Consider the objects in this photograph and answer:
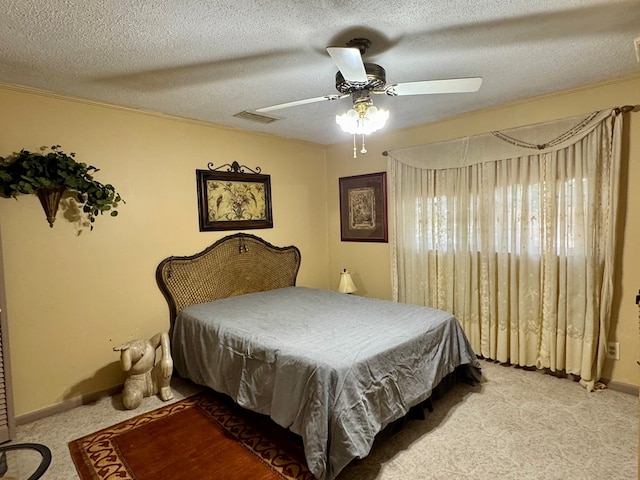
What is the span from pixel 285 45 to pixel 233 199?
6.66ft

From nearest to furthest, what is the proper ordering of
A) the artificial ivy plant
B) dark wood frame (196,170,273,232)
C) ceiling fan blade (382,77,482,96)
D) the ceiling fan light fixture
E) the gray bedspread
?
the gray bedspread, ceiling fan blade (382,77,482,96), the ceiling fan light fixture, the artificial ivy plant, dark wood frame (196,170,273,232)

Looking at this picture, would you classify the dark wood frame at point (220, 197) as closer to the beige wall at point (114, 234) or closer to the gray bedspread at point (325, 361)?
the beige wall at point (114, 234)

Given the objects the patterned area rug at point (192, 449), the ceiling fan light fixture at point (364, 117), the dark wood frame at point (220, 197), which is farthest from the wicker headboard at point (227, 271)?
the ceiling fan light fixture at point (364, 117)

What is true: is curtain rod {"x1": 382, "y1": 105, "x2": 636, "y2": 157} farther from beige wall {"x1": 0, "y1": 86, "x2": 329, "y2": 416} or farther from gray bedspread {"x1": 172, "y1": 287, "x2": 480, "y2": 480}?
beige wall {"x1": 0, "y1": 86, "x2": 329, "y2": 416}

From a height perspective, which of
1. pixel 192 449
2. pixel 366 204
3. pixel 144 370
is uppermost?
pixel 366 204

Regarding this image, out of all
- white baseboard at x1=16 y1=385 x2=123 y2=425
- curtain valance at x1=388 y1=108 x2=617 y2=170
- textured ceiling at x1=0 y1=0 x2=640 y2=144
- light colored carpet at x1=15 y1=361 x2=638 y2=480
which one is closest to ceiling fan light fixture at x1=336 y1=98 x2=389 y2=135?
textured ceiling at x1=0 y1=0 x2=640 y2=144

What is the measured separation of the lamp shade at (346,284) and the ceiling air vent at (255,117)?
1982mm

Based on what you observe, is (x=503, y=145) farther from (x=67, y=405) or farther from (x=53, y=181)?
(x=67, y=405)

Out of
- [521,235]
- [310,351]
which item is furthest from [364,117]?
[521,235]

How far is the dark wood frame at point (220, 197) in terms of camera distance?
11.4ft

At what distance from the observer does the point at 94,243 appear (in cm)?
281

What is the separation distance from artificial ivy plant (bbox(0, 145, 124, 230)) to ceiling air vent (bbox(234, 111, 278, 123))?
4.23ft

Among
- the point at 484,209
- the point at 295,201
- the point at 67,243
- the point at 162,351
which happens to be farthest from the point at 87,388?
the point at 484,209

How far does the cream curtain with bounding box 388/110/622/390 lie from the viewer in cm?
271
